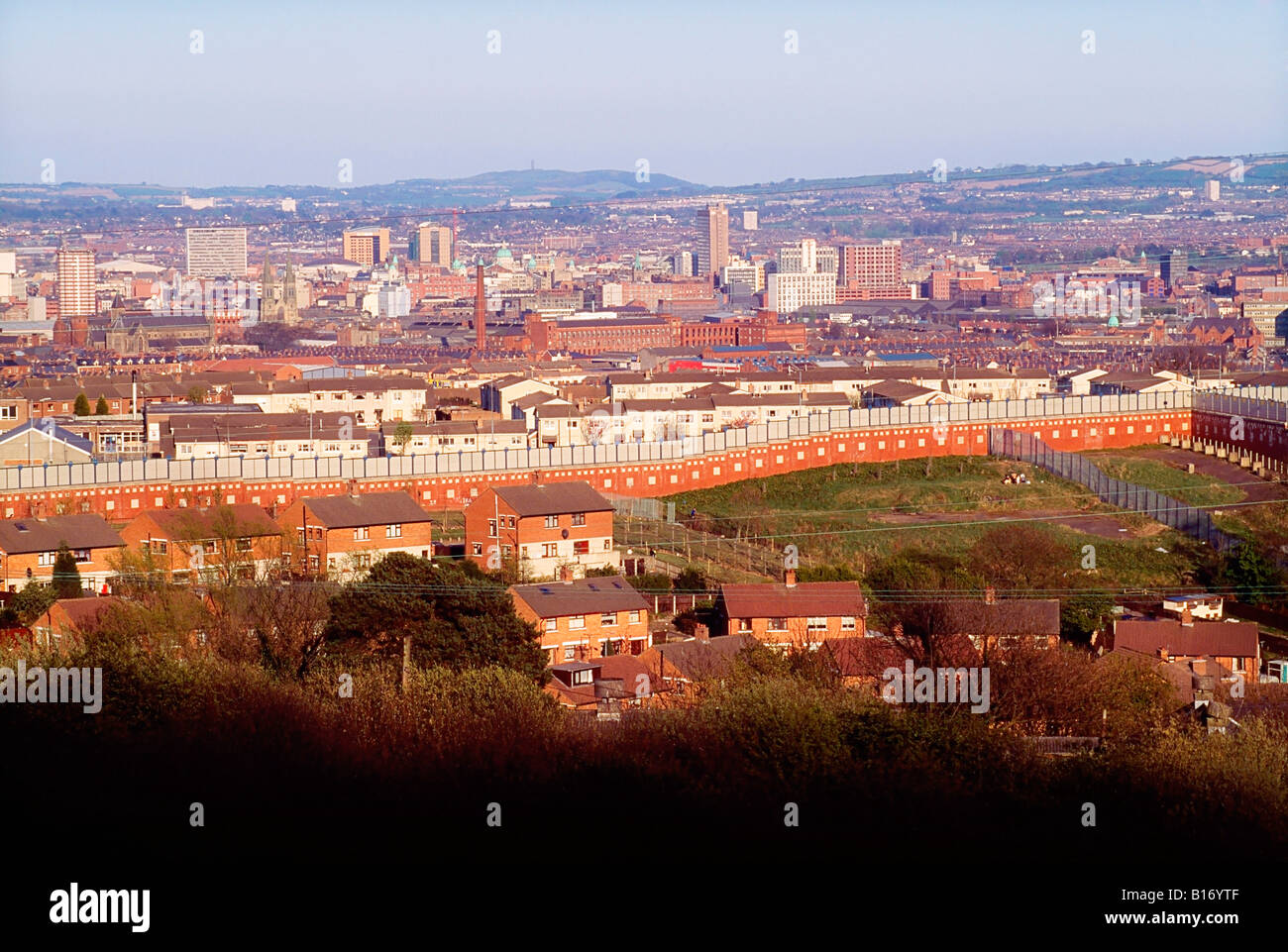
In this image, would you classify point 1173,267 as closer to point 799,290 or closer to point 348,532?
point 799,290

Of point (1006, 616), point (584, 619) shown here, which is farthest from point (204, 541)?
point (1006, 616)

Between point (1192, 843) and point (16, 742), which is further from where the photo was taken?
point (16, 742)

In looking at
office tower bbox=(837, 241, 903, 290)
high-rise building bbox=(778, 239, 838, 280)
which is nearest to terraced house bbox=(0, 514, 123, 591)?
high-rise building bbox=(778, 239, 838, 280)

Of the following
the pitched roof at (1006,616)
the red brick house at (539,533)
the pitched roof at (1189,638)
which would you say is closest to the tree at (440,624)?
the pitched roof at (1006,616)

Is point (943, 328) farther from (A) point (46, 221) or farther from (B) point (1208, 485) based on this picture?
(A) point (46, 221)
